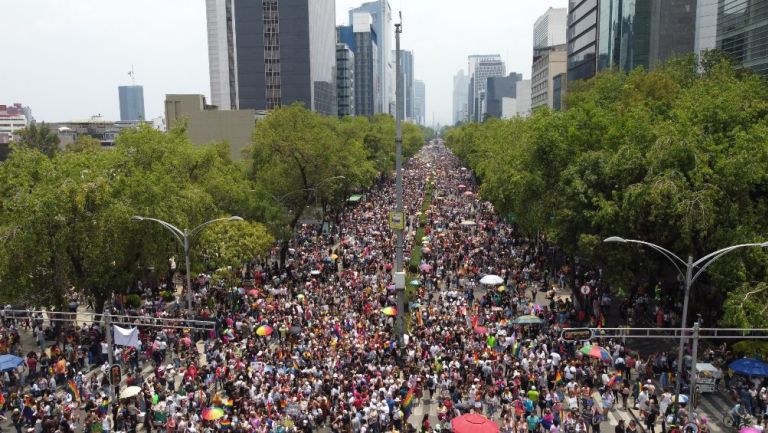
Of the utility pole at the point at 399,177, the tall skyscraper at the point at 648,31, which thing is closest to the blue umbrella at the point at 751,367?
the utility pole at the point at 399,177

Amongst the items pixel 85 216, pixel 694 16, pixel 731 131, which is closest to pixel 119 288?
pixel 85 216

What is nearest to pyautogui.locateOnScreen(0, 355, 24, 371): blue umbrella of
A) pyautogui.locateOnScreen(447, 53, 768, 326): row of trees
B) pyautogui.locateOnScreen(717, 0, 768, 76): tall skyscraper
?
pyautogui.locateOnScreen(447, 53, 768, 326): row of trees

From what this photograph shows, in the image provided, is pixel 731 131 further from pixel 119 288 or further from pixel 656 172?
pixel 119 288

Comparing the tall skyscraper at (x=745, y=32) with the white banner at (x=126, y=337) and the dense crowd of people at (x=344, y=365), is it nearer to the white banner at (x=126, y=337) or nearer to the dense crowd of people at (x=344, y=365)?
the dense crowd of people at (x=344, y=365)

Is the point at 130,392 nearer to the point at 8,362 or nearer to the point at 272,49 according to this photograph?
the point at 8,362

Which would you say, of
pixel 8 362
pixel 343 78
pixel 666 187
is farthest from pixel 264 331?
pixel 343 78

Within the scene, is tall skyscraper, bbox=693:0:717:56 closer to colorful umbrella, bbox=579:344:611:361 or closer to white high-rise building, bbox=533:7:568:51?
colorful umbrella, bbox=579:344:611:361
